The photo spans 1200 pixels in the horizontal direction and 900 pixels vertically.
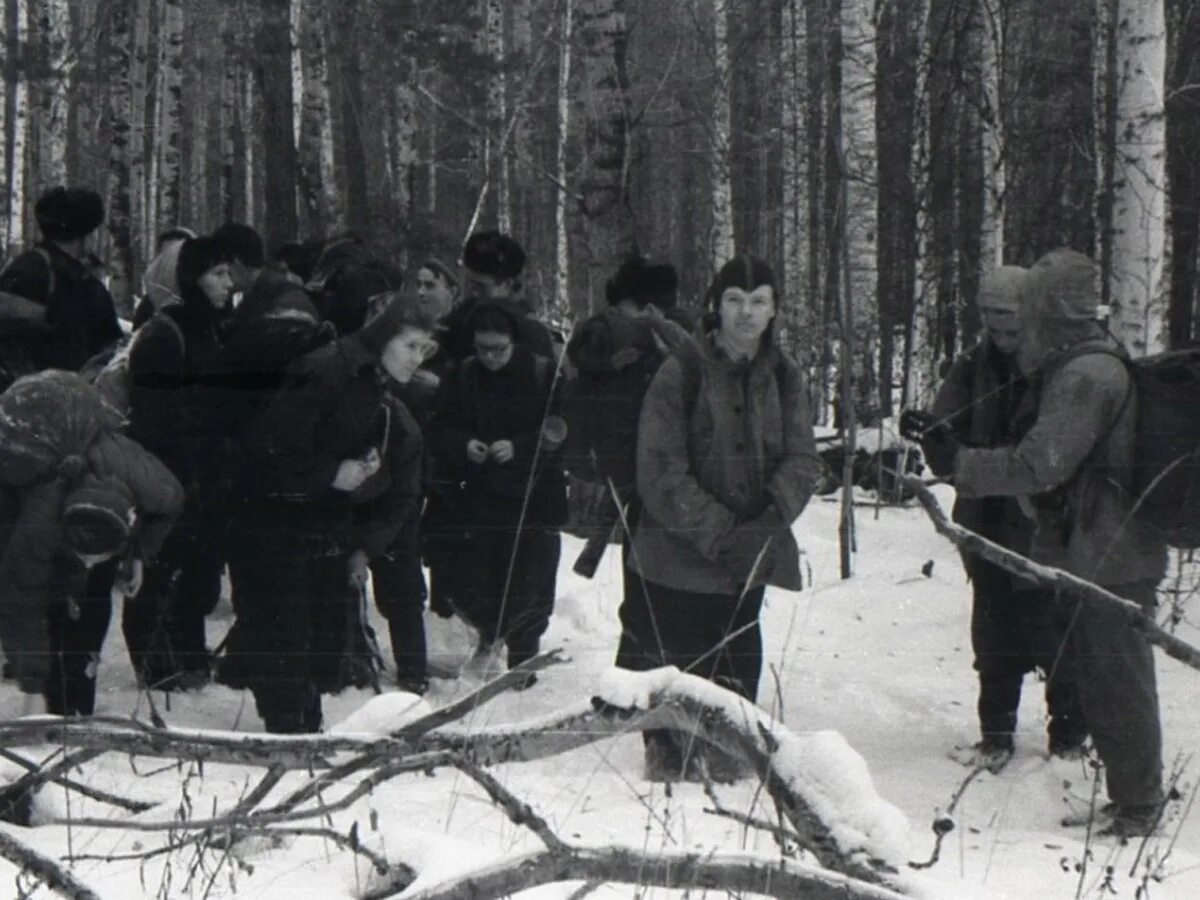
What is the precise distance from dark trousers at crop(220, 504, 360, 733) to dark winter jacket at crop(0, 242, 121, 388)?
4.10 ft

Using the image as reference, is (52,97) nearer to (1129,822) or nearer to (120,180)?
(120,180)

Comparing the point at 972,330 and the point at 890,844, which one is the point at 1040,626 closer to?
the point at 890,844

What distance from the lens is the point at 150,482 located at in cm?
528

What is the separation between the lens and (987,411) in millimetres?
5598

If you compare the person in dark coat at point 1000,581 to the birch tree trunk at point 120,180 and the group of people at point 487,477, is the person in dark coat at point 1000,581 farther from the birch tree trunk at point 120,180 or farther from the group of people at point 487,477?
the birch tree trunk at point 120,180

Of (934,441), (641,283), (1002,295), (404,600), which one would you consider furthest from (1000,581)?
(404,600)

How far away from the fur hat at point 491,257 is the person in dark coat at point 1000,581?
244cm

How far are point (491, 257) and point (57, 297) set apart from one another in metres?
2.00

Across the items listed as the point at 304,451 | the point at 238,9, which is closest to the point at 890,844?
the point at 304,451

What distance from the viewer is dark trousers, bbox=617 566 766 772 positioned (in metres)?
5.25

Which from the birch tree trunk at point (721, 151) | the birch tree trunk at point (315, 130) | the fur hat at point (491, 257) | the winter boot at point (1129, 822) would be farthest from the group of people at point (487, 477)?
the birch tree trunk at point (721, 151)

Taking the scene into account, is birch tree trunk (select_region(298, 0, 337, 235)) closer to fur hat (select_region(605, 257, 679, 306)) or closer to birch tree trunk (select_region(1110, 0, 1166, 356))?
fur hat (select_region(605, 257, 679, 306))

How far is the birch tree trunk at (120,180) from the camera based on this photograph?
14.2 meters

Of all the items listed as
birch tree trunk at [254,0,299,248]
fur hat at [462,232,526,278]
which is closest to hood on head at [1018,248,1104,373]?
fur hat at [462,232,526,278]
